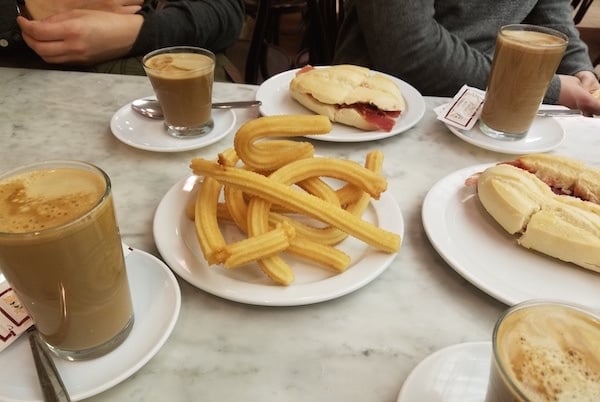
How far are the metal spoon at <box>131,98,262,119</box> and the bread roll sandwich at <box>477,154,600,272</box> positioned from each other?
1.82ft

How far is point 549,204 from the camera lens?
0.76 meters

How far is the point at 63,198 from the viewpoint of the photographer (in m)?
0.54

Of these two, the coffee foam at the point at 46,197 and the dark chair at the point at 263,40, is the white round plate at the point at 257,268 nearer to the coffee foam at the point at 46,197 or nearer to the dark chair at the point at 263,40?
the coffee foam at the point at 46,197

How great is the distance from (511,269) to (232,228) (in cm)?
42

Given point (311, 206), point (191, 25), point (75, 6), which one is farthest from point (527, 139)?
point (75, 6)

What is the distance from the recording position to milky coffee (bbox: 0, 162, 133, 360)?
49cm

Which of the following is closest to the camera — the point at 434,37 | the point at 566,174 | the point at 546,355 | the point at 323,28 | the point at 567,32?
the point at 546,355

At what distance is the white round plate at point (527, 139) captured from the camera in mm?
1049

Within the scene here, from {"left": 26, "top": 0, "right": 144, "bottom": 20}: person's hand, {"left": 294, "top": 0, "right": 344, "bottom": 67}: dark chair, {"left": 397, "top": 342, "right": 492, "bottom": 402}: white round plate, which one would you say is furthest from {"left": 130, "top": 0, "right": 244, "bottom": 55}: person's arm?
{"left": 397, "top": 342, "right": 492, "bottom": 402}: white round plate

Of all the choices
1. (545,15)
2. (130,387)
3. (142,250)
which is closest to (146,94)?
(142,250)

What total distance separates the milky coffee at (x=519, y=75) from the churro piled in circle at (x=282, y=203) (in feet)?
1.38

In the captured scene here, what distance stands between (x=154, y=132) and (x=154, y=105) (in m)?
0.11

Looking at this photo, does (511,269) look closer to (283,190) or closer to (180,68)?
(283,190)

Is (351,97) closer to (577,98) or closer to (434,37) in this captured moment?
(434,37)
